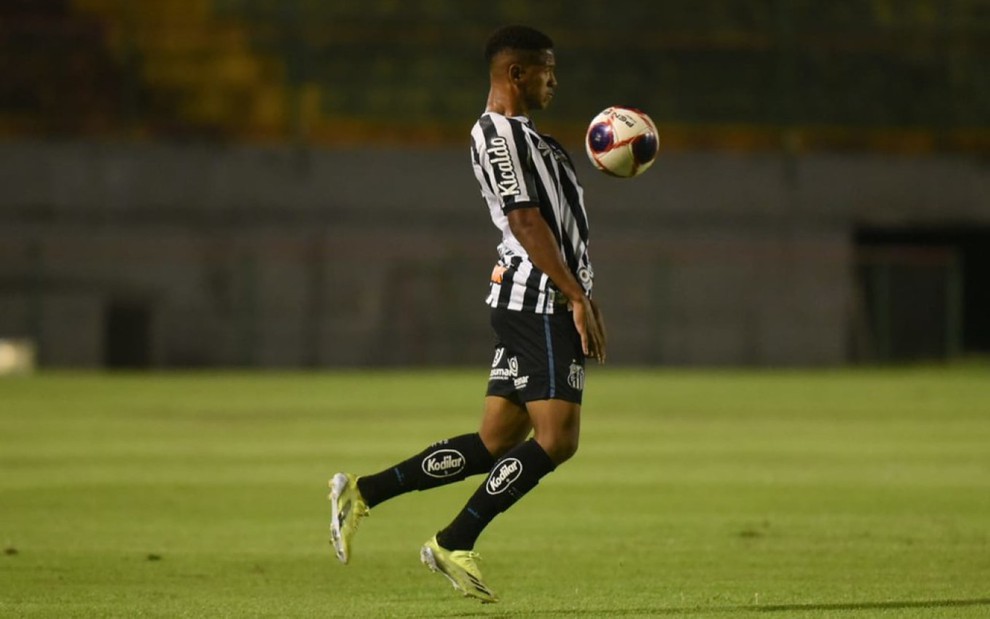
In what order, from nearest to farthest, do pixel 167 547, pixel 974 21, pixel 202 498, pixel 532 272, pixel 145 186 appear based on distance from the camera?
1. pixel 532 272
2. pixel 167 547
3. pixel 202 498
4. pixel 145 186
5. pixel 974 21

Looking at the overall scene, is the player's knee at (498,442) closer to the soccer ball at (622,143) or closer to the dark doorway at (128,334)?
the soccer ball at (622,143)

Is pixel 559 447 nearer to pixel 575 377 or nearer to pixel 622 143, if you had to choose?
pixel 575 377

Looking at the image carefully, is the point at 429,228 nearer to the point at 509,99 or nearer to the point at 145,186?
the point at 145,186

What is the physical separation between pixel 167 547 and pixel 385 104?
22.4 meters

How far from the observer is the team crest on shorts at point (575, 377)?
21.5 ft

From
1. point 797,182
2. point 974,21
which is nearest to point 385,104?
point 797,182

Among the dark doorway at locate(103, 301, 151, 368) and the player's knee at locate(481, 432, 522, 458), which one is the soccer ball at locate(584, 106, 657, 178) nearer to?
the player's knee at locate(481, 432, 522, 458)

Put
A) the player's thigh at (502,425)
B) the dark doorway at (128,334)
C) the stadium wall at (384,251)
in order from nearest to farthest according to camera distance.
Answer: the player's thigh at (502,425) → the dark doorway at (128,334) → the stadium wall at (384,251)

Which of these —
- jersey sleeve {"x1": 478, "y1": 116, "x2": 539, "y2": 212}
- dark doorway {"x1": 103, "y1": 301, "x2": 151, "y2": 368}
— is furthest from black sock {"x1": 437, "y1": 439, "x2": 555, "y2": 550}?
dark doorway {"x1": 103, "y1": 301, "x2": 151, "y2": 368}

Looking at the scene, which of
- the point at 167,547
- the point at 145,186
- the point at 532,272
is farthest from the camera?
the point at 145,186

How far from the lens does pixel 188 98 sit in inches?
1185

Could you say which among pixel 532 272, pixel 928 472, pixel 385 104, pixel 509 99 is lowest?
pixel 928 472

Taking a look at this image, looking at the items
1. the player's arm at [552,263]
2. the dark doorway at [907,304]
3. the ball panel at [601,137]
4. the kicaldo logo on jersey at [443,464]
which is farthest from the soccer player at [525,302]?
the dark doorway at [907,304]

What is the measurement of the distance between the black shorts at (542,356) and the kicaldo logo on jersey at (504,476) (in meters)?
0.25
